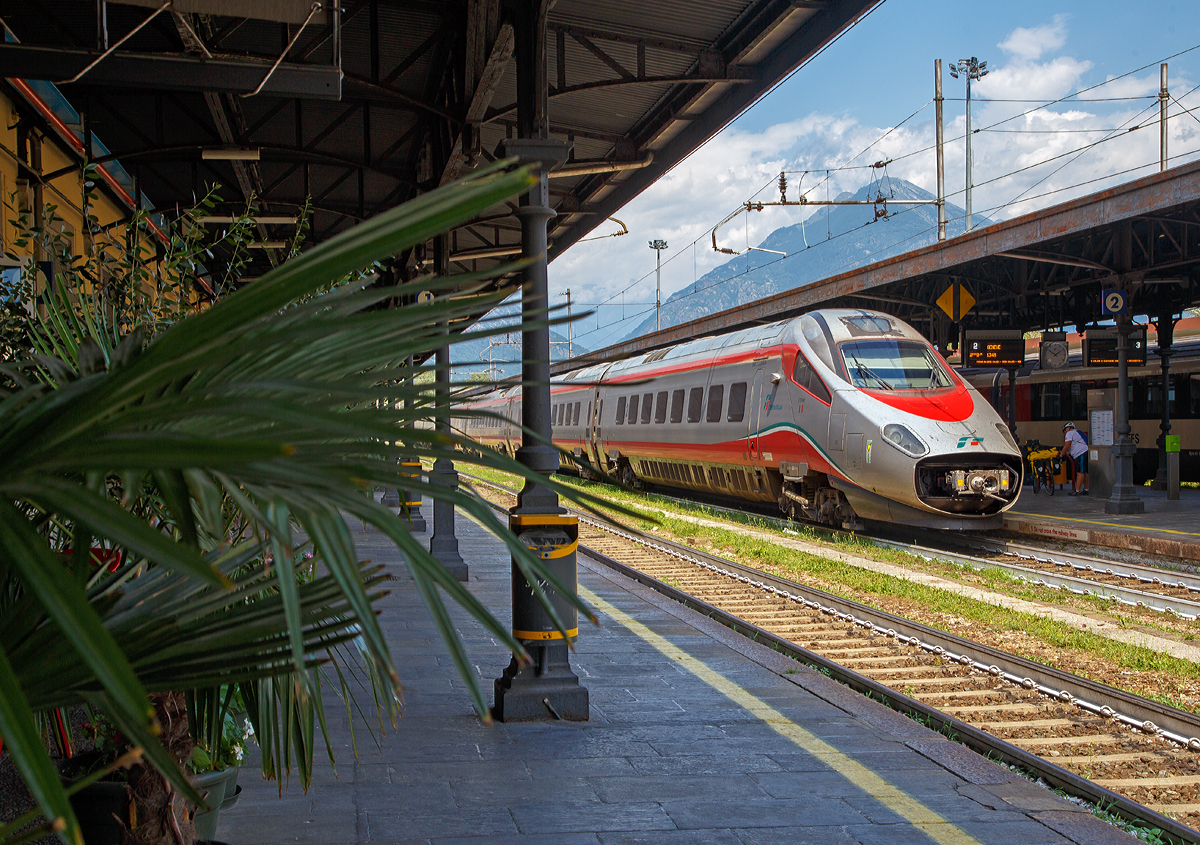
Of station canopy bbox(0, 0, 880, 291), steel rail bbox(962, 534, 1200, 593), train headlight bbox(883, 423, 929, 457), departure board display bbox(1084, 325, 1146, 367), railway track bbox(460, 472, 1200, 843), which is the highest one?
station canopy bbox(0, 0, 880, 291)

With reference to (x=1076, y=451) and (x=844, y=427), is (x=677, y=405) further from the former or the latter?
(x=1076, y=451)

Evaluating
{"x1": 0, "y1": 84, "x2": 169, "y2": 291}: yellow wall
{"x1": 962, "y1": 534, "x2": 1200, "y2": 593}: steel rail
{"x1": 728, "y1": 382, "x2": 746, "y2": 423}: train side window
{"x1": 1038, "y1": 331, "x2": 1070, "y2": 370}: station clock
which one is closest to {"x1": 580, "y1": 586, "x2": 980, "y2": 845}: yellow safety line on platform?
{"x1": 0, "y1": 84, "x2": 169, "y2": 291}: yellow wall

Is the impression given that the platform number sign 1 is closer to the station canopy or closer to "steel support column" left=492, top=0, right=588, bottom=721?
the station canopy

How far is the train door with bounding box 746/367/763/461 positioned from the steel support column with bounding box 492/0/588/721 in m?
8.93

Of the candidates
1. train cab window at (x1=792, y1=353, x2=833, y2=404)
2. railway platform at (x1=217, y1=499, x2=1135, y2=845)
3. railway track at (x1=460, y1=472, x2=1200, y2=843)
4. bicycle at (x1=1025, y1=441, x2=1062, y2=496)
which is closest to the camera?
railway platform at (x1=217, y1=499, x2=1135, y2=845)

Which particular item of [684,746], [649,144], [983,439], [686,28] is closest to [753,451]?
[983,439]

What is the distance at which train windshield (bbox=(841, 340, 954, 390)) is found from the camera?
12938mm

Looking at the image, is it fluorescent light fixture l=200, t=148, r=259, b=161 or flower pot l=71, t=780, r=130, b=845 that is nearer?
flower pot l=71, t=780, r=130, b=845

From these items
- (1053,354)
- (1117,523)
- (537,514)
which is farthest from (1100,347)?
(537,514)

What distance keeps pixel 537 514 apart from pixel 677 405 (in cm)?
1286

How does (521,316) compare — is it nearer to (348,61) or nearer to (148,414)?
(148,414)

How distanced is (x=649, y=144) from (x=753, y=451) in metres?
5.44

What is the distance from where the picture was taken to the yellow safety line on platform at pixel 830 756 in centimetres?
382

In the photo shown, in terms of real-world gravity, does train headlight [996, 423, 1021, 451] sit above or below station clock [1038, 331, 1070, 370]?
below
